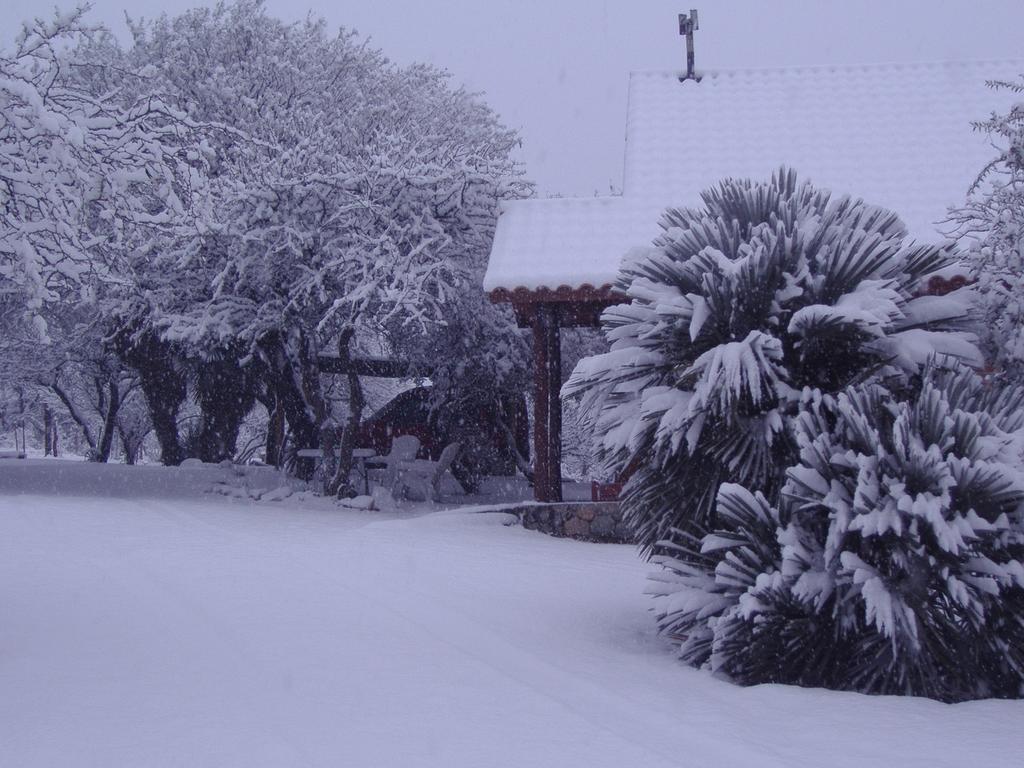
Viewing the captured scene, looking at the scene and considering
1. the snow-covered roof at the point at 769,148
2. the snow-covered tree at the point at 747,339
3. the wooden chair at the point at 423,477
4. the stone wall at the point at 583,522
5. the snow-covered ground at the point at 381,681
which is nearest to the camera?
the snow-covered ground at the point at 381,681

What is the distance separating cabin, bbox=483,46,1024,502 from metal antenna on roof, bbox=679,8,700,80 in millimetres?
86

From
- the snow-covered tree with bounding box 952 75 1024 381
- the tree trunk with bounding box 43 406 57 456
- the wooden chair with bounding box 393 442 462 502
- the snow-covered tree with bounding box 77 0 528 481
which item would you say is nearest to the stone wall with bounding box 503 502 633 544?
the snow-covered tree with bounding box 77 0 528 481

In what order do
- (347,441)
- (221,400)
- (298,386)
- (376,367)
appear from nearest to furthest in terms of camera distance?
(347,441)
(298,386)
(376,367)
(221,400)

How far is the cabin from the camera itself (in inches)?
428

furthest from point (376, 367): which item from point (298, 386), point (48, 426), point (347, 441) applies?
point (48, 426)

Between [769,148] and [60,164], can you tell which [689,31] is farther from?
[60,164]

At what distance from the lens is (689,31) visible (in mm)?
14852

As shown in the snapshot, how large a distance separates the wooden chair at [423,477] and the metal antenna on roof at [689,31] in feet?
21.3

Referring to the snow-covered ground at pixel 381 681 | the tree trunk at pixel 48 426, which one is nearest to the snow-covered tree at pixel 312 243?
the snow-covered ground at pixel 381 681

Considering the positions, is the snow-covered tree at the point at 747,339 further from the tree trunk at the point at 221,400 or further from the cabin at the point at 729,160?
the tree trunk at the point at 221,400

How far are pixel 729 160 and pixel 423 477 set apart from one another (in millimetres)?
6518

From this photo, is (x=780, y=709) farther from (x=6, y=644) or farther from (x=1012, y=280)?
(x=6, y=644)

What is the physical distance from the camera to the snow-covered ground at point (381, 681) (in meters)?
3.54

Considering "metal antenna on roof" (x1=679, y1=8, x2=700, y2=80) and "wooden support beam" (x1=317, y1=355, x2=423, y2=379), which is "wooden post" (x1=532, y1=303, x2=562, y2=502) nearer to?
"wooden support beam" (x1=317, y1=355, x2=423, y2=379)
